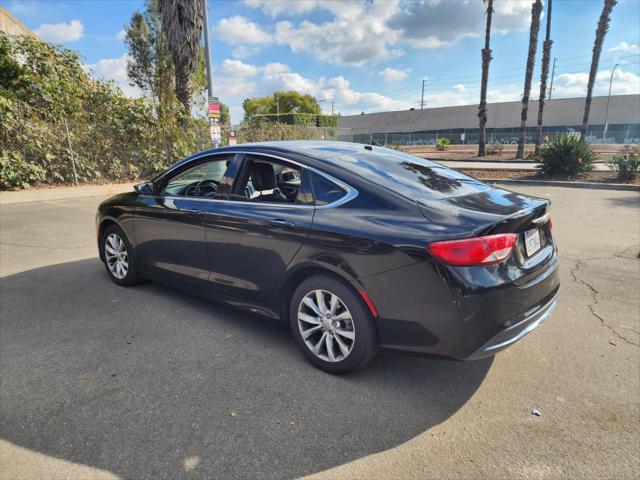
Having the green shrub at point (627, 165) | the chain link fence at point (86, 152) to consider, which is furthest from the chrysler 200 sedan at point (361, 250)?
the green shrub at point (627, 165)

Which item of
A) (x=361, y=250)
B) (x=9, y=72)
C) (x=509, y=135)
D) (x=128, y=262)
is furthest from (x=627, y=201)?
(x=509, y=135)

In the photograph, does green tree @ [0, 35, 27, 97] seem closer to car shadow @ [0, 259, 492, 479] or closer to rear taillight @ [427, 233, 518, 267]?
car shadow @ [0, 259, 492, 479]

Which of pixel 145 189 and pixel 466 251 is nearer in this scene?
pixel 466 251

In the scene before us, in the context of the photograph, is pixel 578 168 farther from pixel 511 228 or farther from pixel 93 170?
pixel 93 170

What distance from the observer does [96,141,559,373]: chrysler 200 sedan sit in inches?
94.9

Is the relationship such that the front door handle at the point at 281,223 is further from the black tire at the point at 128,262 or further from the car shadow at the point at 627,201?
the car shadow at the point at 627,201

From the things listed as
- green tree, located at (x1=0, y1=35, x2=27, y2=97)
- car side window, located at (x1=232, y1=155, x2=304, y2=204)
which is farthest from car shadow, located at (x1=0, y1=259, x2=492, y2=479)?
green tree, located at (x1=0, y1=35, x2=27, y2=97)

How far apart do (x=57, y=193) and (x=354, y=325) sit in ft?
40.9

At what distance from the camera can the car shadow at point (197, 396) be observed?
2234 mm

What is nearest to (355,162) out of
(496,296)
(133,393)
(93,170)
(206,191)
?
(496,296)

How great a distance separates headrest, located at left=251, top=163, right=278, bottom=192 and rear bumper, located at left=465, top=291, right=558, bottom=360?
207 cm

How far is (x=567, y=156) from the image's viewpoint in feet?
48.6

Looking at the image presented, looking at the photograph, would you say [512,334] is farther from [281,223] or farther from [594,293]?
[594,293]

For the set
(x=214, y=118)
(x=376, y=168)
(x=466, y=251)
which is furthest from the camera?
(x=214, y=118)
